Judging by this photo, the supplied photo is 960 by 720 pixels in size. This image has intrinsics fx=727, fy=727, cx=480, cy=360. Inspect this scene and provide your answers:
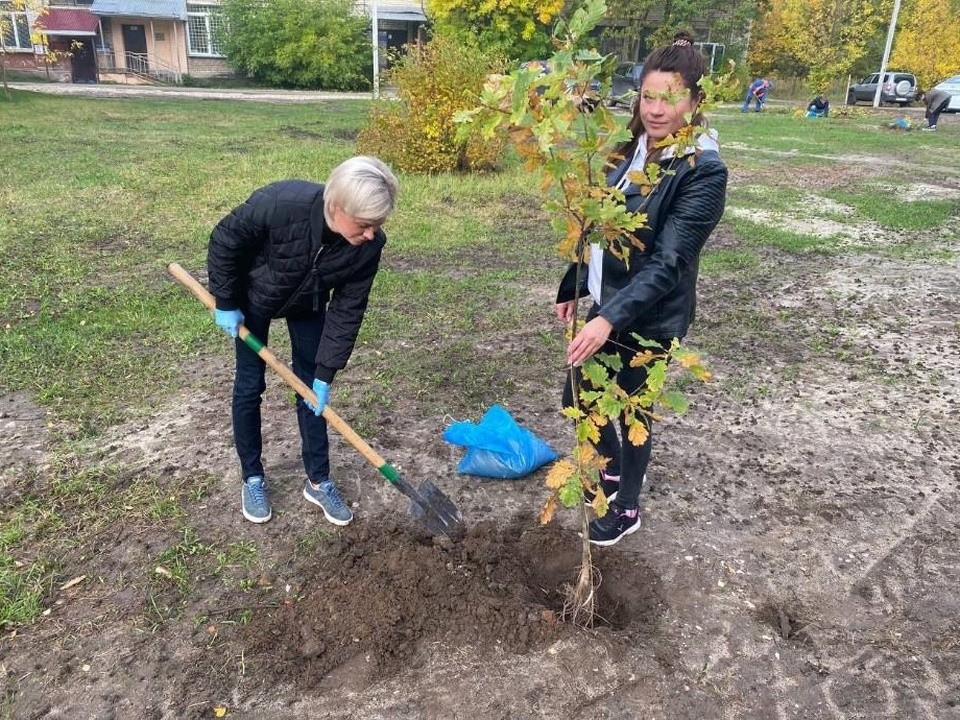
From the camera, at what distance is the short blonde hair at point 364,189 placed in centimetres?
232

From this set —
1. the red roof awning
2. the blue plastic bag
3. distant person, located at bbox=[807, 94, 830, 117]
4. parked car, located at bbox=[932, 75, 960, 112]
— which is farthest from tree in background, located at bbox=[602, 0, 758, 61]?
the blue plastic bag

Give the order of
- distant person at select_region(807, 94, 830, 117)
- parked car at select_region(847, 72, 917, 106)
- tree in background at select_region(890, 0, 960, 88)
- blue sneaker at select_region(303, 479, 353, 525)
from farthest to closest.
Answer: tree in background at select_region(890, 0, 960, 88)
parked car at select_region(847, 72, 917, 106)
distant person at select_region(807, 94, 830, 117)
blue sneaker at select_region(303, 479, 353, 525)

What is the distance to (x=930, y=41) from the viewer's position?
28.3 metres

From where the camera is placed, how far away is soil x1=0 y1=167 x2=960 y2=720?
231 cm

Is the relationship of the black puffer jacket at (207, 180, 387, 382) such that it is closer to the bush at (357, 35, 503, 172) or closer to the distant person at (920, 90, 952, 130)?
the bush at (357, 35, 503, 172)

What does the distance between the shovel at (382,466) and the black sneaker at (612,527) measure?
568mm

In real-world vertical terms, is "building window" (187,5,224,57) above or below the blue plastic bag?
above

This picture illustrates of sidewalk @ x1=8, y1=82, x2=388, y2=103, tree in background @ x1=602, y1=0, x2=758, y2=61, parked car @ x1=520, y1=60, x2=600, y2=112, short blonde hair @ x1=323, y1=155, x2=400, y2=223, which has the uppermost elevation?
tree in background @ x1=602, y1=0, x2=758, y2=61

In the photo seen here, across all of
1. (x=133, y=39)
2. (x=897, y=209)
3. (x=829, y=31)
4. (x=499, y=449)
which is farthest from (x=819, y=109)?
(x=133, y=39)

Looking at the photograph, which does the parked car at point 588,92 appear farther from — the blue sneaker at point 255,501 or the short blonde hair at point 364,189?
the blue sneaker at point 255,501

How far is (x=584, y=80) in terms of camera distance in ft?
6.15

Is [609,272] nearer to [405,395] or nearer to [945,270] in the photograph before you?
[405,395]

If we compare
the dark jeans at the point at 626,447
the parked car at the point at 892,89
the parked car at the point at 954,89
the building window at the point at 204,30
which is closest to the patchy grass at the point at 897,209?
the dark jeans at the point at 626,447

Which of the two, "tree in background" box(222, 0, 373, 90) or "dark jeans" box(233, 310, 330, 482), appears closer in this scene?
A: "dark jeans" box(233, 310, 330, 482)
